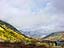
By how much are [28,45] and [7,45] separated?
576cm

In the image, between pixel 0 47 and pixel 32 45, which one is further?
pixel 32 45

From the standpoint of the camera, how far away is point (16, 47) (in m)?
54.0

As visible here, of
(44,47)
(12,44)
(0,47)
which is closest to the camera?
(0,47)

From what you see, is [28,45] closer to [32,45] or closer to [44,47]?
[32,45]

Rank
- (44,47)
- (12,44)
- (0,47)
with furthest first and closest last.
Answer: (44,47)
(12,44)
(0,47)

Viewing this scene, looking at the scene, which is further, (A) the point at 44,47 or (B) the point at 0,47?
(A) the point at 44,47

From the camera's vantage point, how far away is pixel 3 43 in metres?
55.0

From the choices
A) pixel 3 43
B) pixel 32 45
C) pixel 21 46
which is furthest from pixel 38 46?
pixel 3 43

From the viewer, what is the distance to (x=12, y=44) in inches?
2184

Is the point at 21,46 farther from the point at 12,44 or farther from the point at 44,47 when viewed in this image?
the point at 44,47

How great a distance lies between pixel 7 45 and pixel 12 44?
141cm

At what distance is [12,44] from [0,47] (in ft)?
14.2

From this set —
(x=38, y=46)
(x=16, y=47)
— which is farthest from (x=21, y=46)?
(x=38, y=46)

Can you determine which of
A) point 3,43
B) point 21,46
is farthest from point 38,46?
point 3,43
